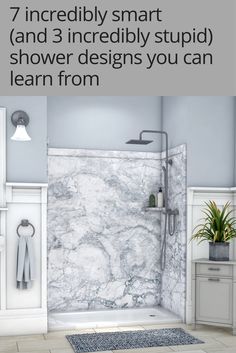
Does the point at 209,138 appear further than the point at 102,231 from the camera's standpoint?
No

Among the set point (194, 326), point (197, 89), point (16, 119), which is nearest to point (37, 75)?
point (197, 89)

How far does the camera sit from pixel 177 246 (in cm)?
450

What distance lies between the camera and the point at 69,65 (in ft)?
4.52

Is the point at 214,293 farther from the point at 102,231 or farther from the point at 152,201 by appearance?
the point at 102,231

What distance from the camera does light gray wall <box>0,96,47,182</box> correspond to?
3902mm

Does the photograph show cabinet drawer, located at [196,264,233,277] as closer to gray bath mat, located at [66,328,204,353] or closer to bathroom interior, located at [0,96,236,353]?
bathroom interior, located at [0,96,236,353]

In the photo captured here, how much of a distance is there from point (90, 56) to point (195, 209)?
316 centimetres

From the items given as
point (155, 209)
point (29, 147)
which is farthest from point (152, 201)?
point (29, 147)

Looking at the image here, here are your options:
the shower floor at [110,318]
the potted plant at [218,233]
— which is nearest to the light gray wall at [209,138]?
the potted plant at [218,233]

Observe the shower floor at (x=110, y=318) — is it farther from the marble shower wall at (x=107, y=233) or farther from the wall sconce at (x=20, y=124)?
the wall sconce at (x=20, y=124)

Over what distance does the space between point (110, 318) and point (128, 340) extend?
645 mm

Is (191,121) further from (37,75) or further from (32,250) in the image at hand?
(37,75)

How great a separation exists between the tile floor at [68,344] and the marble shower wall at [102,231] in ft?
2.36

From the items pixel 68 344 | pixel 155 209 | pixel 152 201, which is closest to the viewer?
pixel 68 344
